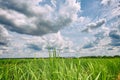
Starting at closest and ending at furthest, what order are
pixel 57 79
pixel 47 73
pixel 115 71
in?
pixel 57 79 < pixel 47 73 < pixel 115 71

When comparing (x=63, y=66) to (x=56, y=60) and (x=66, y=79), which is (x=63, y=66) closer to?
(x=56, y=60)

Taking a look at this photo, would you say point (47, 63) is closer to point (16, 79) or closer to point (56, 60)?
point (56, 60)

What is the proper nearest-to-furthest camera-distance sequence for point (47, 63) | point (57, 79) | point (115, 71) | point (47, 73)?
1. point (57, 79)
2. point (47, 73)
3. point (47, 63)
4. point (115, 71)

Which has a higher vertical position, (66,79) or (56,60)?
(56,60)

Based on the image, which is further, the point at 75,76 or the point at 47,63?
the point at 47,63

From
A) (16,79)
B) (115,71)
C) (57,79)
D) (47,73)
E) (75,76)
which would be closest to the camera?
(75,76)

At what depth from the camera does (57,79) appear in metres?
3.65

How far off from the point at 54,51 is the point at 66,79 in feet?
2.42

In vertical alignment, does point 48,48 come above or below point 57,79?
above

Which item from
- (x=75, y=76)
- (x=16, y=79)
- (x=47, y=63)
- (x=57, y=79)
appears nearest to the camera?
(x=75, y=76)

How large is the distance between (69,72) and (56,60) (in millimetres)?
529

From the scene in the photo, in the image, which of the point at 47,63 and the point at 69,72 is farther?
the point at 47,63

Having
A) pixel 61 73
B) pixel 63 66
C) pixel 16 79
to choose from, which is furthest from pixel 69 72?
pixel 16 79

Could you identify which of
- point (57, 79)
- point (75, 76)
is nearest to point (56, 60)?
point (57, 79)
